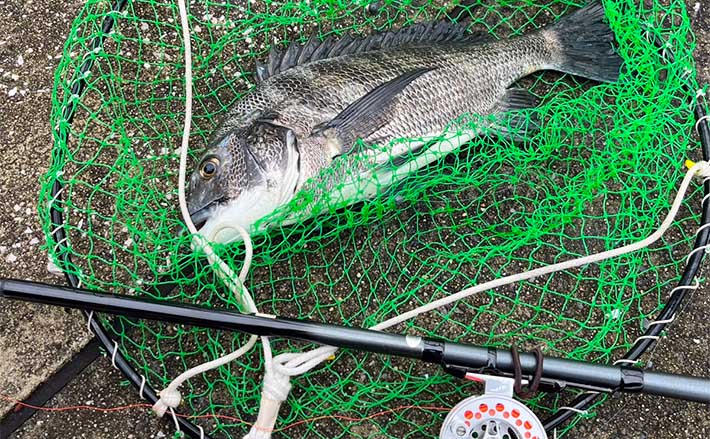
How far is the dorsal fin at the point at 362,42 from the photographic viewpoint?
2441 mm

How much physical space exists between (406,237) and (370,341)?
645 millimetres

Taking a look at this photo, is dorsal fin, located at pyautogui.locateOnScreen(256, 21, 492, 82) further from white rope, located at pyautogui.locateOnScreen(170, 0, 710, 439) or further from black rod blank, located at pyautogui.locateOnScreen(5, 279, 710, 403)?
black rod blank, located at pyautogui.locateOnScreen(5, 279, 710, 403)

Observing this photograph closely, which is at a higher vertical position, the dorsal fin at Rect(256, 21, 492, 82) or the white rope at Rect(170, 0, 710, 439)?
the dorsal fin at Rect(256, 21, 492, 82)

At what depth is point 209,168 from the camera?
2156 millimetres

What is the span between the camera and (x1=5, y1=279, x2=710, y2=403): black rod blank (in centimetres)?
179

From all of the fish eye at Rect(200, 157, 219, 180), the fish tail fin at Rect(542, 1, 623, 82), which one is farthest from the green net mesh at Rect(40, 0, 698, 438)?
the fish eye at Rect(200, 157, 219, 180)

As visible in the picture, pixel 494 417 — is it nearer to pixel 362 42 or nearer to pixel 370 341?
pixel 370 341

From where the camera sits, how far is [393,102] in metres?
2.27

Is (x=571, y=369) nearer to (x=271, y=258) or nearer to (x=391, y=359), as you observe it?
(x=391, y=359)

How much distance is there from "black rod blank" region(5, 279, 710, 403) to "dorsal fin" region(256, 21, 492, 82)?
1049 mm

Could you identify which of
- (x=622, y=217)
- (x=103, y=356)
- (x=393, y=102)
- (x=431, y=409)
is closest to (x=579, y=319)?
(x=622, y=217)

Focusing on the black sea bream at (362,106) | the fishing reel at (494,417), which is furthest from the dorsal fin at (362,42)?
the fishing reel at (494,417)

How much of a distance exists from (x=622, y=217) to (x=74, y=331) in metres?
2.06

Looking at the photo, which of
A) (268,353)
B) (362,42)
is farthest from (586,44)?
(268,353)
